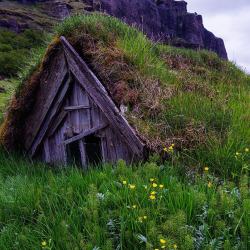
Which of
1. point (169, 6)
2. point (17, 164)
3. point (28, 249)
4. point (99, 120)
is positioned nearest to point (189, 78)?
point (99, 120)

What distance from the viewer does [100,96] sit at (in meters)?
7.76

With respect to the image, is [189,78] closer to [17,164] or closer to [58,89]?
[58,89]

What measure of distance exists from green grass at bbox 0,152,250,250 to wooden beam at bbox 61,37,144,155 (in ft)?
3.26

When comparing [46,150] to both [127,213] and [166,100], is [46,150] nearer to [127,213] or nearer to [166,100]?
[166,100]

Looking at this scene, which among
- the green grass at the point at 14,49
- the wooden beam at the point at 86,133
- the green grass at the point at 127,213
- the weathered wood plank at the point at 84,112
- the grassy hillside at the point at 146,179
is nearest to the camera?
the green grass at the point at 127,213

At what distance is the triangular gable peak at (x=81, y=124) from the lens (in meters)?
7.39

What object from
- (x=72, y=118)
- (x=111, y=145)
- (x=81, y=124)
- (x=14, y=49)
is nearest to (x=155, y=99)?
(x=111, y=145)

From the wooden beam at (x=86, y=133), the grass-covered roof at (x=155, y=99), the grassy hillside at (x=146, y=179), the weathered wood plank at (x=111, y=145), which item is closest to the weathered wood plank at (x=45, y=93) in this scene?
the grass-covered roof at (x=155, y=99)

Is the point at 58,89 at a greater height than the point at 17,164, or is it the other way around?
the point at 58,89

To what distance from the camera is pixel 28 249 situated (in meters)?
4.73

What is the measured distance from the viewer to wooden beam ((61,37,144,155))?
682cm

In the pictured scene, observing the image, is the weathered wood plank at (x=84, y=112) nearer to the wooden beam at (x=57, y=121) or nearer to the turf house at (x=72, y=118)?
the turf house at (x=72, y=118)

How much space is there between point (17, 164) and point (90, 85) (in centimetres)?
230

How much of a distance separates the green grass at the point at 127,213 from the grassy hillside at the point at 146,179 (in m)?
0.01
